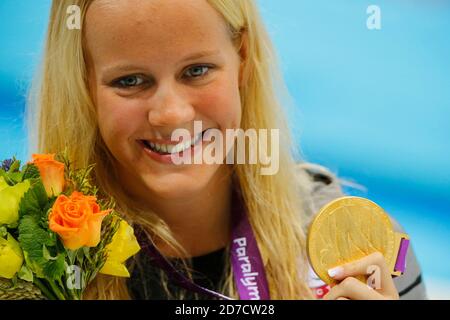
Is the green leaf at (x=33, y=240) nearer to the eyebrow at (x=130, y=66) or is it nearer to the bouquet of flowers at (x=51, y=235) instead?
the bouquet of flowers at (x=51, y=235)

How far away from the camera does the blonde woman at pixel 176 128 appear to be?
1150 mm

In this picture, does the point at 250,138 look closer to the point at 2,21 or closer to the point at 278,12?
Result: the point at 278,12

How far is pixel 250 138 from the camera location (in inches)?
53.0

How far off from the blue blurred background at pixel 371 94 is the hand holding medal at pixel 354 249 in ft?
1.06

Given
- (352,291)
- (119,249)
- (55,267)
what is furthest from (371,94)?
(55,267)

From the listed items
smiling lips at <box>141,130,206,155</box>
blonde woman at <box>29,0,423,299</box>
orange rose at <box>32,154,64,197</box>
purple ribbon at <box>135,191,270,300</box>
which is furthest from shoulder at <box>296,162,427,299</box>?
orange rose at <box>32,154,64,197</box>

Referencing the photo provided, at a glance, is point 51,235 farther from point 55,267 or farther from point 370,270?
point 370,270

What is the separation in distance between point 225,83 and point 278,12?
8.2 inches

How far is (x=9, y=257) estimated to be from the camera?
1.03 m

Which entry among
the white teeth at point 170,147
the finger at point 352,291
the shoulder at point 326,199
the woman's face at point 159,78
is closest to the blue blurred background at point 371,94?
the shoulder at point 326,199

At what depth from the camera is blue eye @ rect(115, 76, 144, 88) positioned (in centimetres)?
118

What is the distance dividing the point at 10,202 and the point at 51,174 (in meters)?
0.08
